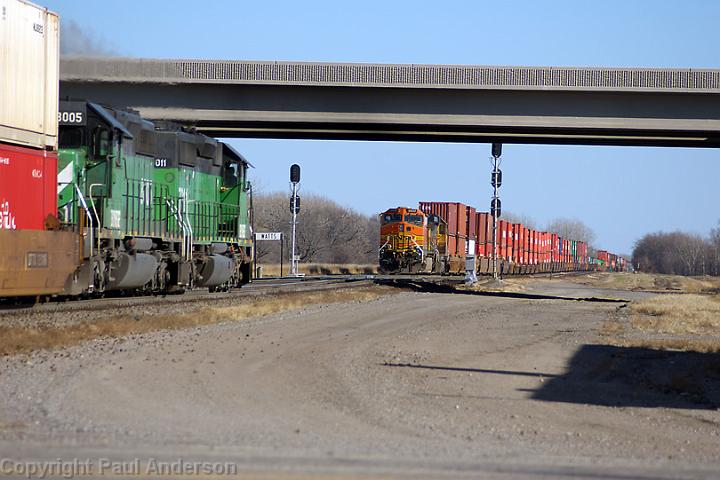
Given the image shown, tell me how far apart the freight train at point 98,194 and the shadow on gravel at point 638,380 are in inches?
346

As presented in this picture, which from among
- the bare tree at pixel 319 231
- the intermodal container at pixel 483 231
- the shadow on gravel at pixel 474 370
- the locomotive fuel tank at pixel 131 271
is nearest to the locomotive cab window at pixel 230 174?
the locomotive fuel tank at pixel 131 271

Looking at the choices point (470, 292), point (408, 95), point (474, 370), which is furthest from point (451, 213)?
point (474, 370)

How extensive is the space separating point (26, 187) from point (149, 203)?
21.5 ft

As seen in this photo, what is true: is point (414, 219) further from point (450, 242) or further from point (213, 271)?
point (213, 271)

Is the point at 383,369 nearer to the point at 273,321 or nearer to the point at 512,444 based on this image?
the point at 512,444

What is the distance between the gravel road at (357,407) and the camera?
6699 millimetres

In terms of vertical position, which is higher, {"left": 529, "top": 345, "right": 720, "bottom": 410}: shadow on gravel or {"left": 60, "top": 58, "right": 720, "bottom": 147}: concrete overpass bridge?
{"left": 60, "top": 58, "right": 720, "bottom": 147}: concrete overpass bridge

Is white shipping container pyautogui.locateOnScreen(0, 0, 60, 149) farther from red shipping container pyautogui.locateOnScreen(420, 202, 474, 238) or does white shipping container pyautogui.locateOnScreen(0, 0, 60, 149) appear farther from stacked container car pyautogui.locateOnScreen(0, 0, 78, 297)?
red shipping container pyautogui.locateOnScreen(420, 202, 474, 238)

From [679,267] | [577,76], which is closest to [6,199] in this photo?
[577,76]

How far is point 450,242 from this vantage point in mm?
53625

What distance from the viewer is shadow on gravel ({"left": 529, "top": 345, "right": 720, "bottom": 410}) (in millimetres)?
10047

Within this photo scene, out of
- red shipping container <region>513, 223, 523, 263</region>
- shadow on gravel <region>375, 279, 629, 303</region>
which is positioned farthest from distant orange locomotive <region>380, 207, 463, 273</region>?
red shipping container <region>513, 223, 523, 263</region>

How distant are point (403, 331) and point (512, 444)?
9.33m

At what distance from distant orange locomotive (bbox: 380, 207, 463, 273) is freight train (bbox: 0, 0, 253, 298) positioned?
19699 millimetres
